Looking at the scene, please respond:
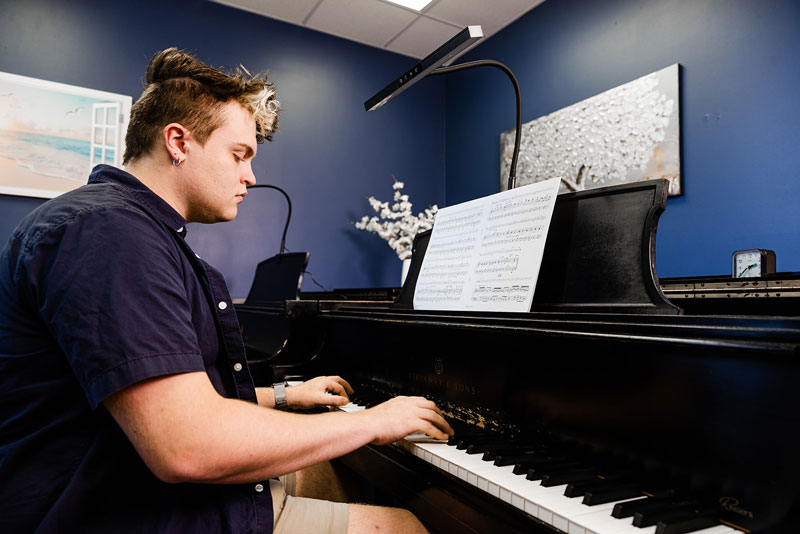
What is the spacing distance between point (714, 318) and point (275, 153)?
10.4 ft

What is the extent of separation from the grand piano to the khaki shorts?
14cm

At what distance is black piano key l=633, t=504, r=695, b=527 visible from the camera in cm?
66

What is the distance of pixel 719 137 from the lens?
7.66ft

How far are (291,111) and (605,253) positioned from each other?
2.98 metres

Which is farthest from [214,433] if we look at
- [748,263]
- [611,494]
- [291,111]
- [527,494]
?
[291,111]

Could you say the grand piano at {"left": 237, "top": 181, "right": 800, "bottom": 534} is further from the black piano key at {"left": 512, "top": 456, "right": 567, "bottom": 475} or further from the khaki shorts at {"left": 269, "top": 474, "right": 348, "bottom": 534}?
the khaki shorts at {"left": 269, "top": 474, "right": 348, "bottom": 534}

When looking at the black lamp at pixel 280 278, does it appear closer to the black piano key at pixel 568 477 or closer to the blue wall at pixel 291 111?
the blue wall at pixel 291 111

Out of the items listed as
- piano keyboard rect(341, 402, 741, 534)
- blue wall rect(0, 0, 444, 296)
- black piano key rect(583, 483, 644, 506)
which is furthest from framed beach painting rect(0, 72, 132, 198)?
black piano key rect(583, 483, 644, 506)

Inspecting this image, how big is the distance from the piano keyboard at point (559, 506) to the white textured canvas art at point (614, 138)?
1.61 m

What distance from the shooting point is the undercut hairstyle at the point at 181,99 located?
1.02 meters

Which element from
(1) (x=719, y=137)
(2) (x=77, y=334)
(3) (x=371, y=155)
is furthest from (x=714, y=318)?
(3) (x=371, y=155)

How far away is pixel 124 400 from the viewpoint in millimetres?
698

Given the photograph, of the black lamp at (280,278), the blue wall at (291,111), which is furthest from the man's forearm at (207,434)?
the blue wall at (291,111)

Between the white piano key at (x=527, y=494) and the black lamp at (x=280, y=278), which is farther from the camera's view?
the black lamp at (x=280, y=278)
